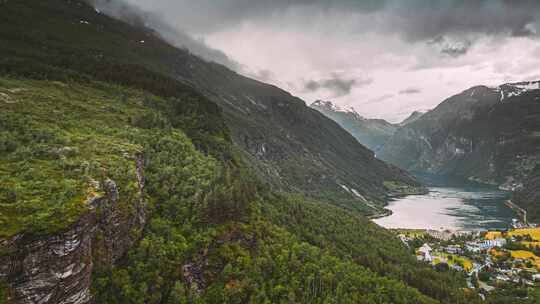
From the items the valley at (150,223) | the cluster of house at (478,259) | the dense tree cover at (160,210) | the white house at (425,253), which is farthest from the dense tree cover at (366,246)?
the cluster of house at (478,259)

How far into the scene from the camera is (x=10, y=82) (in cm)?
6394

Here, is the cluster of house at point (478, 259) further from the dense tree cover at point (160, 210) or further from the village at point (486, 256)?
the dense tree cover at point (160, 210)

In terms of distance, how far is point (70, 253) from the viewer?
25.7m

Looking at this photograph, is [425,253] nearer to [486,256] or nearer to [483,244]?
[486,256]

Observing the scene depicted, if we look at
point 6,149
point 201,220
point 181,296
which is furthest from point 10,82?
point 181,296

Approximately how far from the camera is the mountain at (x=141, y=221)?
25547mm

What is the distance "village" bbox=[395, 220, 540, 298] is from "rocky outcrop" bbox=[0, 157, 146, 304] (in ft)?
319

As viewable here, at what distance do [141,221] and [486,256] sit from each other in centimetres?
13100

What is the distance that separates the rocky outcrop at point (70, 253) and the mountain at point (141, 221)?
0.09m

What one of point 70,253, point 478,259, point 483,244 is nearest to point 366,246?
point 478,259

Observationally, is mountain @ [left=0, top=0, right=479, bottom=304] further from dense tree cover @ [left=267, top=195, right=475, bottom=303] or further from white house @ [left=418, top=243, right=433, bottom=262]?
white house @ [left=418, top=243, right=433, bottom=262]

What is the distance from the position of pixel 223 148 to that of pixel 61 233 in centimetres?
5737

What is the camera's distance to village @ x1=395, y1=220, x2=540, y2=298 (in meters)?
95.7

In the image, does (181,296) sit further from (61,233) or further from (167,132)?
(167,132)
